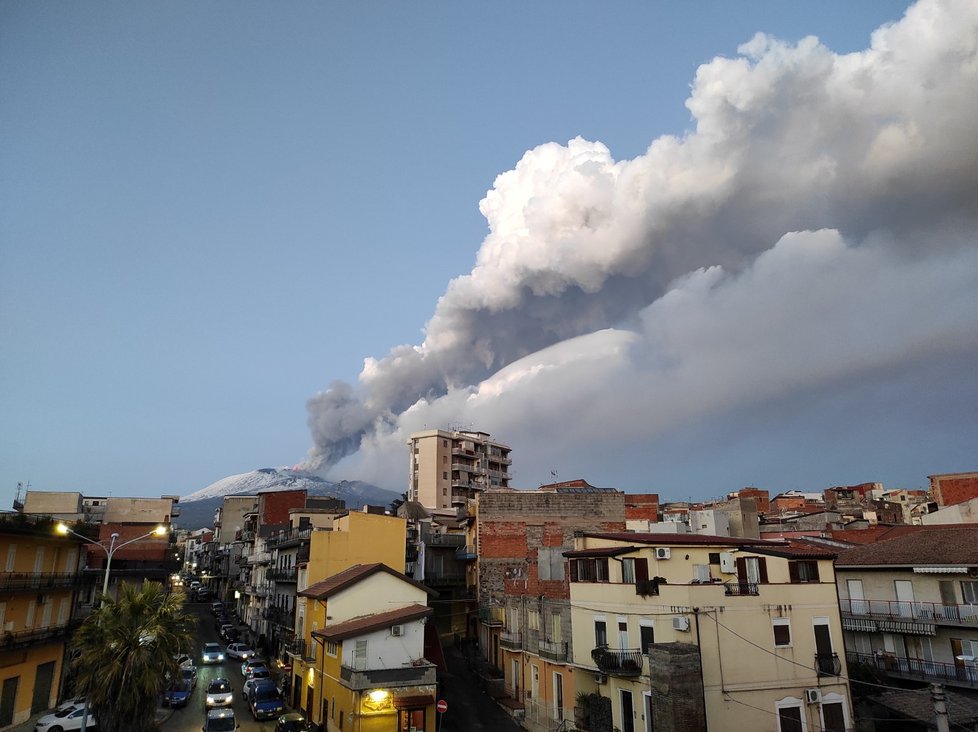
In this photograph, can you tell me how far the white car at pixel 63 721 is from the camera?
110 ft

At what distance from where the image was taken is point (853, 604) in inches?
1658

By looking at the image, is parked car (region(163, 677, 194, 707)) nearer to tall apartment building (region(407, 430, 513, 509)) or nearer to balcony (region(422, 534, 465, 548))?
balcony (region(422, 534, 465, 548))

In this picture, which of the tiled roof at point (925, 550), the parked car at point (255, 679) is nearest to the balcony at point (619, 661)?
the tiled roof at point (925, 550)

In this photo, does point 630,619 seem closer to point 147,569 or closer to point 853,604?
point 853,604

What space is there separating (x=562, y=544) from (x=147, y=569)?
4350cm

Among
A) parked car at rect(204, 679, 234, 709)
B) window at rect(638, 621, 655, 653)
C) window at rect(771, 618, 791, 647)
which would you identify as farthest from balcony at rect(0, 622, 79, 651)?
window at rect(771, 618, 791, 647)

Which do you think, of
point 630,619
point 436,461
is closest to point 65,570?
point 630,619

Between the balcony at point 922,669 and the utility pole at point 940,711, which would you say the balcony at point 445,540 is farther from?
the utility pole at point 940,711

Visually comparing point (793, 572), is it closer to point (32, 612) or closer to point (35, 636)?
point (35, 636)

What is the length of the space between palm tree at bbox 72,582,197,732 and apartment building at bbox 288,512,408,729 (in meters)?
10.3

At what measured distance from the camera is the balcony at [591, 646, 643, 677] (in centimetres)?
3116

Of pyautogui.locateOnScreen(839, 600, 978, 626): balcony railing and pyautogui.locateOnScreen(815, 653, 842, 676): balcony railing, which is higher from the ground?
pyautogui.locateOnScreen(839, 600, 978, 626): balcony railing

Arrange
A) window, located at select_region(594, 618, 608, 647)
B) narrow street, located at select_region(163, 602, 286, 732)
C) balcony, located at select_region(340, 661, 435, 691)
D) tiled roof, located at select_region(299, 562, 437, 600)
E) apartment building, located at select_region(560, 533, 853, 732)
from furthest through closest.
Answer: tiled roof, located at select_region(299, 562, 437, 600) → narrow street, located at select_region(163, 602, 286, 732) → window, located at select_region(594, 618, 608, 647) → balcony, located at select_region(340, 661, 435, 691) → apartment building, located at select_region(560, 533, 853, 732)

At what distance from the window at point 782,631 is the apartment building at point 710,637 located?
0.16ft
